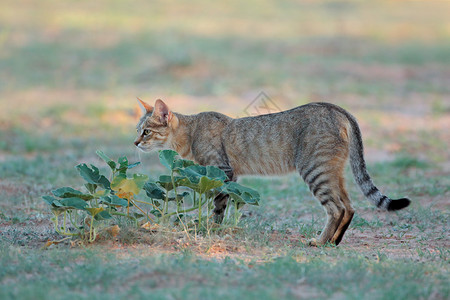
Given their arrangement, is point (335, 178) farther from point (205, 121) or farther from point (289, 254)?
point (205, 121)

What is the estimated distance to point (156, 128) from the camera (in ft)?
22.7

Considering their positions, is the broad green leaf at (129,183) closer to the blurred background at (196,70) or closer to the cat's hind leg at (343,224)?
the cat's hind leg at (343,224)

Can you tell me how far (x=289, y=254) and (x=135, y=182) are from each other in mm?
1490

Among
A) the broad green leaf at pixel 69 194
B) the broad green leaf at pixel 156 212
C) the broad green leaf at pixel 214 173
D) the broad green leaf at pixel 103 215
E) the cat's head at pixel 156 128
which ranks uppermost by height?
the cat's head at pixel 156 128

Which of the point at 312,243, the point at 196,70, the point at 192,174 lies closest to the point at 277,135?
the point at 312,243

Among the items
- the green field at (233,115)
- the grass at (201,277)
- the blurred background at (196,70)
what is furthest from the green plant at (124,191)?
the blurred background at (196,70)

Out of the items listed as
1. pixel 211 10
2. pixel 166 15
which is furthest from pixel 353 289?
pixel 211 10

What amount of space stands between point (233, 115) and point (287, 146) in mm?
6823

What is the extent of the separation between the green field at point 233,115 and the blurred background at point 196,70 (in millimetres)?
64

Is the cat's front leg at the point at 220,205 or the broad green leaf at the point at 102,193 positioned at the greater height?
the broad green leaf at the point at 102,193

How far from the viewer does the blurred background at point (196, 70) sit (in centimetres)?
1204

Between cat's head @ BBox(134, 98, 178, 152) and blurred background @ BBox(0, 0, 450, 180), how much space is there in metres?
2.50

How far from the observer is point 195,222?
6098mm

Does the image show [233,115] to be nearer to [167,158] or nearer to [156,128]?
[156,128]
